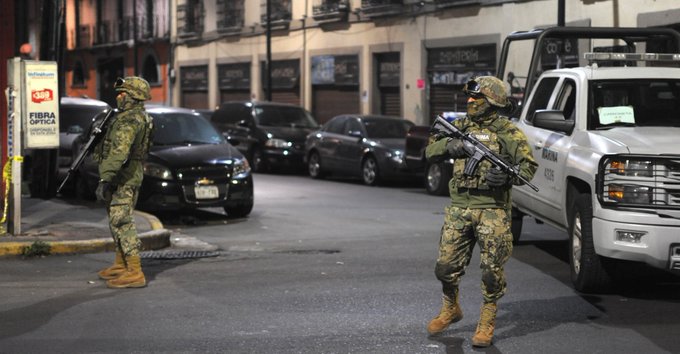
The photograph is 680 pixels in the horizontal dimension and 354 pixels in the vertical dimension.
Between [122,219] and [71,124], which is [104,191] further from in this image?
[71,124]

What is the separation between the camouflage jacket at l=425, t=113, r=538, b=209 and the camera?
730cm

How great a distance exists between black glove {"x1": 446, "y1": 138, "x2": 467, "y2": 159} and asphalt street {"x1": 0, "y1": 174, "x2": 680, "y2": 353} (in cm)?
122

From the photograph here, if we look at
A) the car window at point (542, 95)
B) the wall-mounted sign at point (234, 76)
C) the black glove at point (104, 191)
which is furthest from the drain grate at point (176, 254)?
the wall-mounted sign at point (234, 76)

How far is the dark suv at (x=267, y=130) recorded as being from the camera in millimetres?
26281

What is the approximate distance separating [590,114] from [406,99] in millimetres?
21342

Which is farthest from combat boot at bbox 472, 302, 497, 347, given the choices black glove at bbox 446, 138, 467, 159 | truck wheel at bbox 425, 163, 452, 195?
truck wheel at bbox 425, 163, 452, 195

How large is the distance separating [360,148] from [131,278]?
13.8 metres

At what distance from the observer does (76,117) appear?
64.8 ft

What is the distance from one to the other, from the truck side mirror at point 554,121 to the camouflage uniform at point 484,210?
2450 millimetres

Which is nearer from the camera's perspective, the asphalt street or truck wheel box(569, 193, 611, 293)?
the asphalt street

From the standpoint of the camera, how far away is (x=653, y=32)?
12.9m

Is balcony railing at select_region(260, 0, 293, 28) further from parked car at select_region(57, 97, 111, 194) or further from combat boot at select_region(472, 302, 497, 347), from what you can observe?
combat boot at select_region(472, 302, 497, 347)

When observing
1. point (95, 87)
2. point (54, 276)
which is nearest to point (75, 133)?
point (54, 276)

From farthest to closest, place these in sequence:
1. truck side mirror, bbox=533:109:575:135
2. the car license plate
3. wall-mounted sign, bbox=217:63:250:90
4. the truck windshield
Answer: wall-mounted sign, bbox=217:63:250:90 < the car license plate < the truck windshield < truck side mirror, bbox=533:109:575:135
